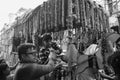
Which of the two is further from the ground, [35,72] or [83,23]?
[83,23]

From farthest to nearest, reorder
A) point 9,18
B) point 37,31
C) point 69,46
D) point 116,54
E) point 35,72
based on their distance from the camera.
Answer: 1. point 9,18
2. point 37,31
3. point 69,46
4. point 35,72
5. point 116,54

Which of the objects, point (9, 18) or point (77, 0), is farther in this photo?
point (9, 18)

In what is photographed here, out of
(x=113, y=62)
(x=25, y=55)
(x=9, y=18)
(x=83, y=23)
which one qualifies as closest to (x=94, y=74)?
(x=83, y=23)

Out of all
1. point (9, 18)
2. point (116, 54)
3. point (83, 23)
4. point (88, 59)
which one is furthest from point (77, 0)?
point (9, 18)

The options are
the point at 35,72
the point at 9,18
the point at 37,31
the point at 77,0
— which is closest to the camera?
the point at 35,72

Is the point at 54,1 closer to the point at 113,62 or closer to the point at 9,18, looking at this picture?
the point at 113,62

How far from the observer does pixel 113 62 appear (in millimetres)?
2064

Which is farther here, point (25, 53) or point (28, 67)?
point (25, 53)

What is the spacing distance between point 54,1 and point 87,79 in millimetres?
2099

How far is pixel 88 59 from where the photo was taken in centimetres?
346

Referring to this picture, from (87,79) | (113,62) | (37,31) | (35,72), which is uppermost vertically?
(37,31)

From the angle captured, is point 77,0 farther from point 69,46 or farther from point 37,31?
point 37,31

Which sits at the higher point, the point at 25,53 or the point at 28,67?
the point at 25,53

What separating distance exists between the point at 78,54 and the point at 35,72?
127 cm
